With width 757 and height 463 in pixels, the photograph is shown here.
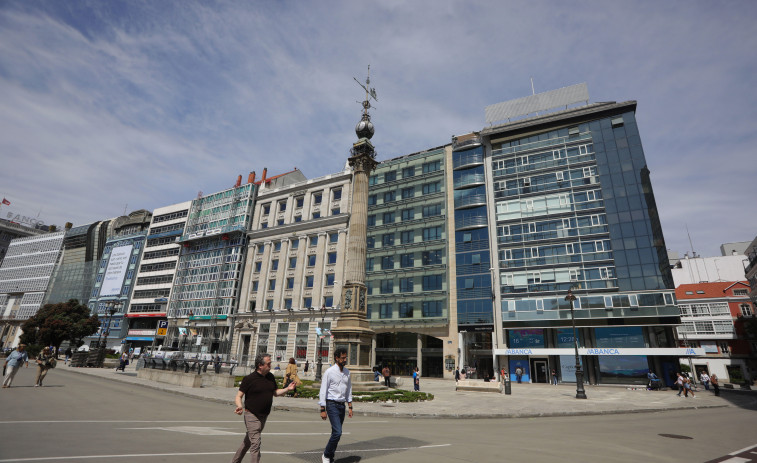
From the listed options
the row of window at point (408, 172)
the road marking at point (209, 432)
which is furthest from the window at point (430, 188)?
the road marking at point (209, 432)

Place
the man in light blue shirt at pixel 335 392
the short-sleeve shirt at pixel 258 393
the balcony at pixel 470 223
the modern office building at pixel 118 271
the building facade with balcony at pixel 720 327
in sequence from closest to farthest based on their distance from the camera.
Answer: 1. the short-sleeve shirt at pixel 258 393
2. the man in light blue shirt at pixel 335 392
3. the balcony at pixel 470 223
4. the building facade with balcony at pixel 720 327
5. the modern office building at pixel 118 271

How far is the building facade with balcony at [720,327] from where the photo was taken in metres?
53.3

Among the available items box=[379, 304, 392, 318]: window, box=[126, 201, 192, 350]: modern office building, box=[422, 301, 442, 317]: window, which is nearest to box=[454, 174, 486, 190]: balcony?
box=[422, 301, 442, 317]: window

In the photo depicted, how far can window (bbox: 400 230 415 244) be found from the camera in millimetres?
52594

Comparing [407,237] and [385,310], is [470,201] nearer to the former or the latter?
[407,237]

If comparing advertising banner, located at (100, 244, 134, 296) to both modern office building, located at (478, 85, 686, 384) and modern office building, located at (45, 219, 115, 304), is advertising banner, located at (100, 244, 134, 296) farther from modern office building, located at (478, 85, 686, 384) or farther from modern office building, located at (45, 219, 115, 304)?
modern office building, located at (478, 85, 686, 384)

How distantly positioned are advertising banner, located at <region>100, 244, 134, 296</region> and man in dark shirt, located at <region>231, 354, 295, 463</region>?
89005 mm

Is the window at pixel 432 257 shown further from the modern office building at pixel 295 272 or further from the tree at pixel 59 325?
the tree at pixel 59 325

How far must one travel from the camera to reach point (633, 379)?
3753cm

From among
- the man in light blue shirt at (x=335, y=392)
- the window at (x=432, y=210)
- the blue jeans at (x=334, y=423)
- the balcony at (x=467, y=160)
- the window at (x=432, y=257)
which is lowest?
the blue jeans at (x=334, y=423)

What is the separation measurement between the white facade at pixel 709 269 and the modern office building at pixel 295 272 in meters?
62.4

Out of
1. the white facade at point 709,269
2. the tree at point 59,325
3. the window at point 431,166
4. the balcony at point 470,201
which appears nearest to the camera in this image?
the balcony at point 470,201

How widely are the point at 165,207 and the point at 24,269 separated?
5011cm

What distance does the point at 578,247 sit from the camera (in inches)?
1683
